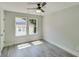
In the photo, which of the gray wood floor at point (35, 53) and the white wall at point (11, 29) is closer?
the gray wood floor at point (35, 53)

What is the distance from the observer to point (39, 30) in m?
6.58

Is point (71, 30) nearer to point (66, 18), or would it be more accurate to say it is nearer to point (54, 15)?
point (66, 18)

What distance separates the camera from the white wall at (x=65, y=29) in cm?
347

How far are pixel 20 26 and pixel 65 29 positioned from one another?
3.12 meters

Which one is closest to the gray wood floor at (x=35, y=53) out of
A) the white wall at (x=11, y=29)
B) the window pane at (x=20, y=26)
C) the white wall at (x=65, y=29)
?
the white wall at (x=65, y=29)

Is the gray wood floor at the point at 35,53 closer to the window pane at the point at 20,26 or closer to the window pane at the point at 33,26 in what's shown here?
the window pane at the point at 20,26

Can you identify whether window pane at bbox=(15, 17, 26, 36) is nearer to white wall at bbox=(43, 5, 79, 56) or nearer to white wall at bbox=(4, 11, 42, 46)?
white wall at bbox=(4, 11, 42, 46)

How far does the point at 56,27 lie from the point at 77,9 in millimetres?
1798

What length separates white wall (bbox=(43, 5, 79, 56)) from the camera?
3469 mm

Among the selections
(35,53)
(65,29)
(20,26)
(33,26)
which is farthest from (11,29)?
(65,29)

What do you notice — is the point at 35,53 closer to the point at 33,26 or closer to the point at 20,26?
the point at 20,26

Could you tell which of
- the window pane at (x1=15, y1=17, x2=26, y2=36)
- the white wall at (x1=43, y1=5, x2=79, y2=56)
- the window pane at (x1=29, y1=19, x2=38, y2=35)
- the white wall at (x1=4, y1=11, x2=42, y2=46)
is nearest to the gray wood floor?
the white wall at (x1=43, y1=5, x2=79, y2=56)

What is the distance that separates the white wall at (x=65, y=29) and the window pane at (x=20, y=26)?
1836 millimetres

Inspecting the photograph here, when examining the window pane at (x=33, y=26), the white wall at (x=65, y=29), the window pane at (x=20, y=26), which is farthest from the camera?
the window pane at (x=33, y=26)
